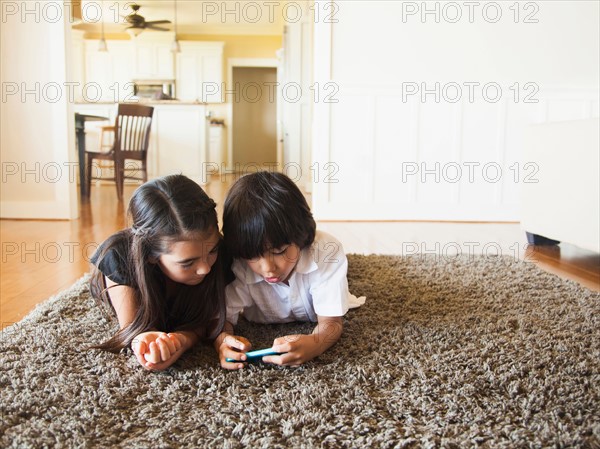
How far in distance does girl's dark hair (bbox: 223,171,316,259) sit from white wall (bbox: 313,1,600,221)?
2.39 m

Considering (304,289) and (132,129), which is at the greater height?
(132,129)

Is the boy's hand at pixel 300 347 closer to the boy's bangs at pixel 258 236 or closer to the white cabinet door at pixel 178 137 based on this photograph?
the boy's bangs at pixel 258 236

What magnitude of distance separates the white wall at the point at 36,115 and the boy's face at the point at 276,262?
2.65 metres

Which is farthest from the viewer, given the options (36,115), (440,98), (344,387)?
(440,98)

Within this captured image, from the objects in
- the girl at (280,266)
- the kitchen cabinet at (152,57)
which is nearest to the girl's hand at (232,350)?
the girl at (280,266)

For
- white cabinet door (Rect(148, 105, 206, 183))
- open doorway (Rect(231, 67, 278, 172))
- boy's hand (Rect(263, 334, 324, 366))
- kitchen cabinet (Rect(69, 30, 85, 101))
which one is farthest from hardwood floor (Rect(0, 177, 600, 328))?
open doorway (Rect(231, 67, 278, 172))

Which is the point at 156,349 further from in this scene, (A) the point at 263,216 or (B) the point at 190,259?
(A) the point at 263,216

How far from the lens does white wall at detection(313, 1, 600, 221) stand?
136 inches

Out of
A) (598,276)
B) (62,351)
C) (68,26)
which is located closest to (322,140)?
(68,26)

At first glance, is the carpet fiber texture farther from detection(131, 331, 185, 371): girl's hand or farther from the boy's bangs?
the boy's bangs

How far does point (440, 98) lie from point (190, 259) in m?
2.77

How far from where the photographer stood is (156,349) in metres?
1.03

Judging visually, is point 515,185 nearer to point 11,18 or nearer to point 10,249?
point 10,249

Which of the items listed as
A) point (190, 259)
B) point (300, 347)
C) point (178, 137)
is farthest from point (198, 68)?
point (300, 347)
